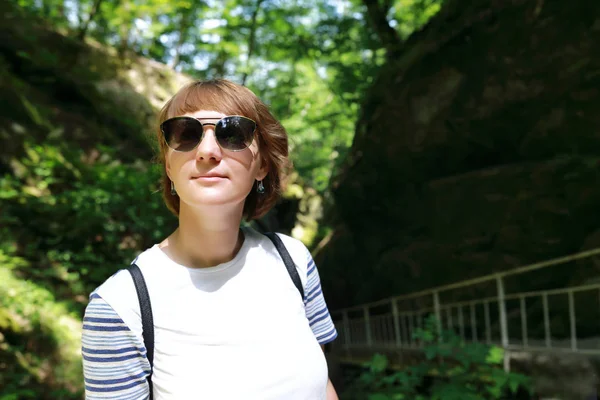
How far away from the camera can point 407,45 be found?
9.20m

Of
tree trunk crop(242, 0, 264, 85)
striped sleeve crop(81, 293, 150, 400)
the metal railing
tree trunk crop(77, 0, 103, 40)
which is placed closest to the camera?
striped sleeve crop(81, 293, 150, 400)

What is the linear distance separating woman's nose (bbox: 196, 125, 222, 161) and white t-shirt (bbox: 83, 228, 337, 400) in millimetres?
291

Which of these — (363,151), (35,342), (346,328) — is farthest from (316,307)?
(346,328)

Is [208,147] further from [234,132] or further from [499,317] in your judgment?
[499,317]

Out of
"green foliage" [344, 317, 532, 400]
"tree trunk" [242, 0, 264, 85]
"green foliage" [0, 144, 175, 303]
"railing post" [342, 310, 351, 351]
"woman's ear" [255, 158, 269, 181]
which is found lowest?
"railing post" [342, 310, 351, 351]

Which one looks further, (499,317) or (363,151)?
(363,151)

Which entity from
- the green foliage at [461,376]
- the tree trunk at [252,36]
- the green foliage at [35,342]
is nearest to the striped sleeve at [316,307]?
the green foliage at [461,376]

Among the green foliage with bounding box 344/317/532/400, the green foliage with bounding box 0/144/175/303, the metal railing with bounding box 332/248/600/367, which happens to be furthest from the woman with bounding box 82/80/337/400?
the green foliage with bounding box 0/144/175/303

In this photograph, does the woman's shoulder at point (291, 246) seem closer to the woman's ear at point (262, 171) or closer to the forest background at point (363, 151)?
the woman's ear at point (262, 171)

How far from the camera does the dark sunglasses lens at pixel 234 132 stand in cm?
117

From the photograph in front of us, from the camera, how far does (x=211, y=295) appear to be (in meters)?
1.18

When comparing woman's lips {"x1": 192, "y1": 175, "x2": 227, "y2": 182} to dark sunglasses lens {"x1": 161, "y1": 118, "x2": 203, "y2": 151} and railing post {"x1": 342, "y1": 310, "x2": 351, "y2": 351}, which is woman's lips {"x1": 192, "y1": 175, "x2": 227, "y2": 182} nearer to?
dark sunglasses lens {"x1": 161, "y1": 118, "x2": 203, "y2": 151}

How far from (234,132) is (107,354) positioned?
60 cm

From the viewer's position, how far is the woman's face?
1156 millimetres
